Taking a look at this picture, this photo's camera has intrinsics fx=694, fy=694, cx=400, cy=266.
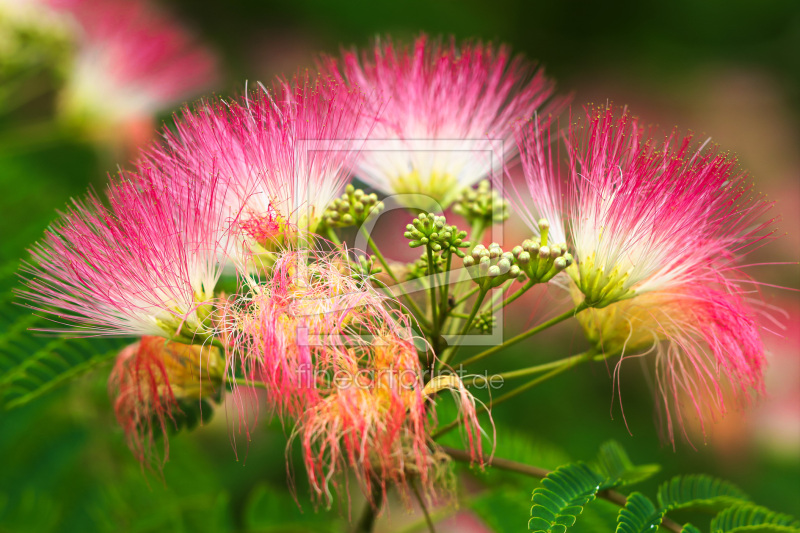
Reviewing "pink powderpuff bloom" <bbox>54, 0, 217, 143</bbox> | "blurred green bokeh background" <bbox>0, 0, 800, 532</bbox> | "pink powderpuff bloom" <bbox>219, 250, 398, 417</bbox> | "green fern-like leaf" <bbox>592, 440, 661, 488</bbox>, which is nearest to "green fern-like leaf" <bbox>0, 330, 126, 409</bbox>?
"blurred green bokeh background" <bbox>0, 0, 800, 532</bbox>

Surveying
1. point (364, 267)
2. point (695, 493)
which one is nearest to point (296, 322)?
point (364, 267)

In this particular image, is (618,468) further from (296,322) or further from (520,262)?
(296,322)

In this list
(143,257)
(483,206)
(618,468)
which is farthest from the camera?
(483,206)

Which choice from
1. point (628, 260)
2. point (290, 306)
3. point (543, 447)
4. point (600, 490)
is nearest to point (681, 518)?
point (543, 447)

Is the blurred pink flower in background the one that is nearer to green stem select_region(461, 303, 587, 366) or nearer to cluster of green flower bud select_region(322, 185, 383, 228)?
cluster of green flower bud select_region(322, 185, 383, 228)

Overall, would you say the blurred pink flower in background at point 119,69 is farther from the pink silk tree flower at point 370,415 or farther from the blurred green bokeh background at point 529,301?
the pink silk tree flower at point 370,415
